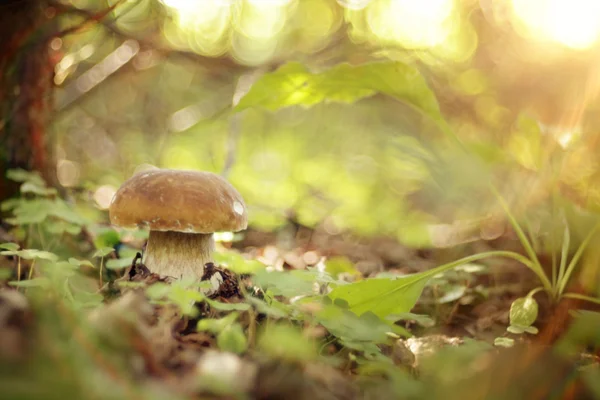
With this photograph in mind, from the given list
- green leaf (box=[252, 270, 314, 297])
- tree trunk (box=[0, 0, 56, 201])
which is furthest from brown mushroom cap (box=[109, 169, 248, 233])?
tree trunk (box=[0, 0, 56, 201])

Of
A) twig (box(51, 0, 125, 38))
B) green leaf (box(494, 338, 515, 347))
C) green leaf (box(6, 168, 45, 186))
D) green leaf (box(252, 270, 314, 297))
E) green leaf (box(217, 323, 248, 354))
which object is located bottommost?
green leaf (box(6, 168, 45, 186))

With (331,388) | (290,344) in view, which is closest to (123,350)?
(290,344)

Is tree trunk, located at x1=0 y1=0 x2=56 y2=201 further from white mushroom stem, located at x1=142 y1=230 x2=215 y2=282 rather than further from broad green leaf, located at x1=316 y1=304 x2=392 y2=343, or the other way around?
broad green leaf, located at x1=316 y1=304 x2=392 y2=343

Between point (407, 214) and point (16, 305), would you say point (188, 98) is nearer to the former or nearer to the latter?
point (407, 214)

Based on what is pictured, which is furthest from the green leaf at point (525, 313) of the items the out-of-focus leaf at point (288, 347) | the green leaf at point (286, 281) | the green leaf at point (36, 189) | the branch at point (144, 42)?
the branch at point (144, 42)

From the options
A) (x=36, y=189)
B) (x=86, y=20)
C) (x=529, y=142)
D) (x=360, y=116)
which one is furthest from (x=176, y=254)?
(x=360, y=116)

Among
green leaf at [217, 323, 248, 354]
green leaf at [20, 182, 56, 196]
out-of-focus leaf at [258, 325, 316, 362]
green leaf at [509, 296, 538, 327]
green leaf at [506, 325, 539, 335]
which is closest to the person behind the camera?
out-of-focus leaf at [258, 325, 316, 362]

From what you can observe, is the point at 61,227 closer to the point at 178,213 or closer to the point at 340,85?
the point at 178,213
